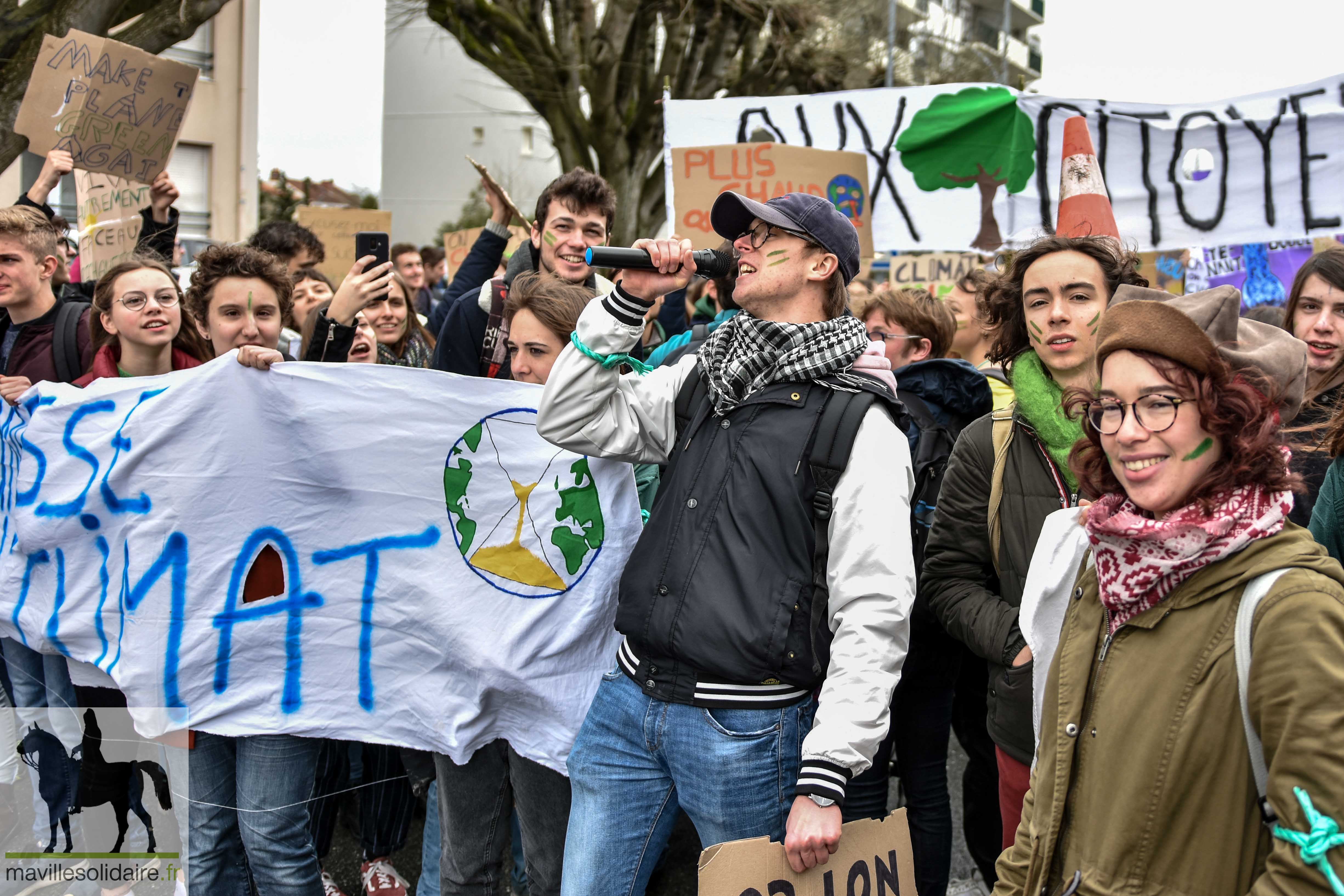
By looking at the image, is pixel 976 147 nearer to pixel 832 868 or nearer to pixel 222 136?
pixel 832 868

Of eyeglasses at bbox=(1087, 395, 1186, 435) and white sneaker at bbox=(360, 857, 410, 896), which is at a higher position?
eyeglasses at bbox=(1087, 395, 1186, 435)

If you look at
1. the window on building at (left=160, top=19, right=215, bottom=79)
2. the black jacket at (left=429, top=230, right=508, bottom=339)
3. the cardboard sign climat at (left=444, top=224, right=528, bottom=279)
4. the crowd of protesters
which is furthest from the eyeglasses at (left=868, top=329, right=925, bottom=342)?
the window on building at (left=160, top=19, right=215, bottom=79)

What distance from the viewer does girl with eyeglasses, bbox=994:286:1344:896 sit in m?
1.38

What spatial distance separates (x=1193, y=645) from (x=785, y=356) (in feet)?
3.32

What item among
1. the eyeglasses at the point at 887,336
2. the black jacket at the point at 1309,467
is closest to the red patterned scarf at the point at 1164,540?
the black jacket at the point at 1309,467

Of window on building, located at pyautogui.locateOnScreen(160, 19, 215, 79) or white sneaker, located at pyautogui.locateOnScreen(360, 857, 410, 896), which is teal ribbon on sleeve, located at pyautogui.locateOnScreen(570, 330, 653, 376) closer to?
white sneaker, located at pyautogui.locateOnScreen(360, 857, 410, 896)

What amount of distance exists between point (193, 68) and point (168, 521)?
2.72 metres

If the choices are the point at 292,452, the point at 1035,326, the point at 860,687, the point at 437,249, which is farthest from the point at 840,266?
the point at 437,249

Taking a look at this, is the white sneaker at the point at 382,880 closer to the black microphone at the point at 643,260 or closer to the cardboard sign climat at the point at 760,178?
the black microphone at the point at 643,260

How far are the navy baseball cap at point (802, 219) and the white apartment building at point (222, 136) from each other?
705 inches

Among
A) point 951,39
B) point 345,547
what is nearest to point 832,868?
point 345,547

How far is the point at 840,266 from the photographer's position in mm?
2396

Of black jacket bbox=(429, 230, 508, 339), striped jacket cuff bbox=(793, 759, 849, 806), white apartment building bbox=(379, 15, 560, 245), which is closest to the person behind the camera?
striped jacket cuff bbox=(793, 759, 849, 806)

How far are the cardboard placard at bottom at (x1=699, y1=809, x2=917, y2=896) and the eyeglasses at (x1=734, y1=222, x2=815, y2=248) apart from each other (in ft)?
4.05
